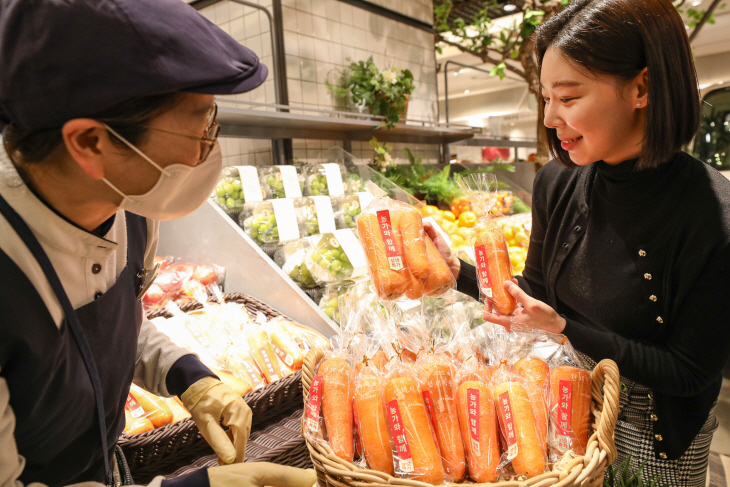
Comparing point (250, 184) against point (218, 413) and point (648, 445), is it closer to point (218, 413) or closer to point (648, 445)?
point (218, 413)

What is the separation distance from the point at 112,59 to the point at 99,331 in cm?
57

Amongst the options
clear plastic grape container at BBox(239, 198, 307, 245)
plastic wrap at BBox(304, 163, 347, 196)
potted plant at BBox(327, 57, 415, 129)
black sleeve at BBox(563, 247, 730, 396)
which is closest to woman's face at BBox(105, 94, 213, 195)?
black sleeve at BBox(563, 247, 730, 396)

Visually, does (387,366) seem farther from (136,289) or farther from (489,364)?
(136,289)

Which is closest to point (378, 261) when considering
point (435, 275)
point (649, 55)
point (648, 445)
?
point (435, 275)

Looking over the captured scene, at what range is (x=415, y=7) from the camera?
486 cm

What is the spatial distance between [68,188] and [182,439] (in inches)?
35.4

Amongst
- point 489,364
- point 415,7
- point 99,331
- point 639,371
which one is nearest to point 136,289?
point 99,331

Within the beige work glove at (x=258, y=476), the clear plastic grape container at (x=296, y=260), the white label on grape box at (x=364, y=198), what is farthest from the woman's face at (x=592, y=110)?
the white label on grape box at (x=364, y=198)

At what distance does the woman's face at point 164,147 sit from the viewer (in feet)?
2.72

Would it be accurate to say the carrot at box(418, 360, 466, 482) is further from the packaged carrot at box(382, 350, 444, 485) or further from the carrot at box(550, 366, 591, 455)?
the carrot at box(550, 366, 591, 455)

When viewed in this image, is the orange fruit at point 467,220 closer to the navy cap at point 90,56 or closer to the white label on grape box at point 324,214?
the white label on grape box at point 324,214

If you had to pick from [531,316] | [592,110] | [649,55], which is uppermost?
[649,55]

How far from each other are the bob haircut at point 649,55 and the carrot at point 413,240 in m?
0.58

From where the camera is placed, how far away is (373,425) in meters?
1.03
